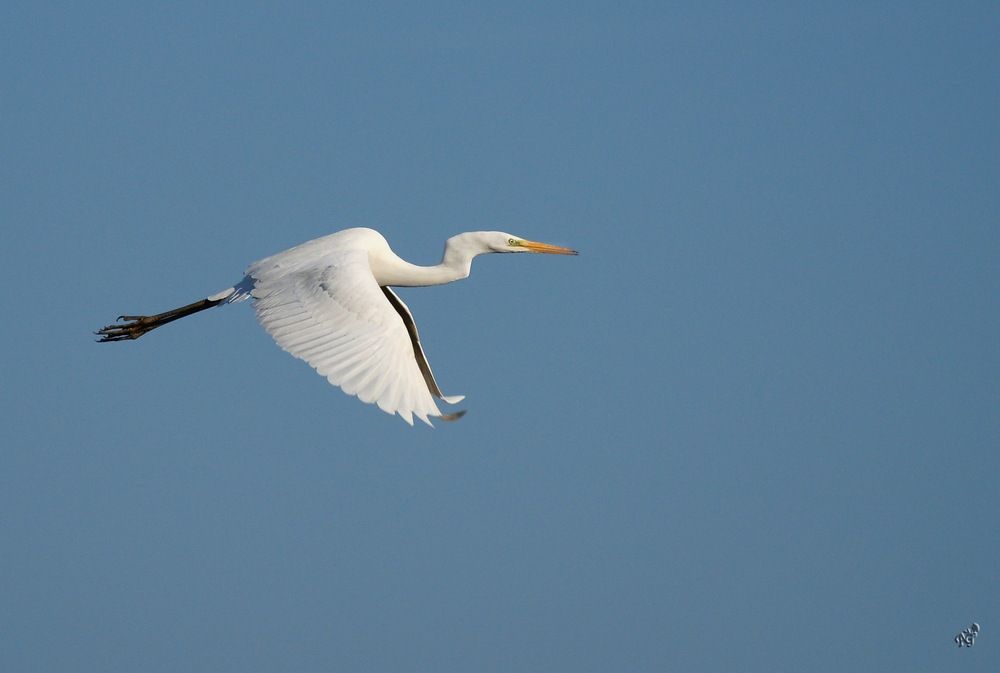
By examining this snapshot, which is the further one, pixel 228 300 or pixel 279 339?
pixel 228 300

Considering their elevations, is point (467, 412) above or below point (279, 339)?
below

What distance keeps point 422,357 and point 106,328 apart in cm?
557

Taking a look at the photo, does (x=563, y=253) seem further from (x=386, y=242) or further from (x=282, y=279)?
(x=282, y=279)

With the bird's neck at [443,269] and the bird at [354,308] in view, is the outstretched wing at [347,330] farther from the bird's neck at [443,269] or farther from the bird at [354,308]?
the bird's neck at [443,269]

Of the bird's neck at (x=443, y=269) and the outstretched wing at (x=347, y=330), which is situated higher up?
the bird's neck at (x=443, y=269)

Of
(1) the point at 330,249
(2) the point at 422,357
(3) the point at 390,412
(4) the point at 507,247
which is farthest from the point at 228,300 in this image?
(3) the point at 390,412

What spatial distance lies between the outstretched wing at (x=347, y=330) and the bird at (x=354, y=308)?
0.01m

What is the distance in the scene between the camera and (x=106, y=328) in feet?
68.4

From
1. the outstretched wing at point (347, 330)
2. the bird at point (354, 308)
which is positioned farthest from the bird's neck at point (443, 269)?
the outstretched wing at point (347, 330)

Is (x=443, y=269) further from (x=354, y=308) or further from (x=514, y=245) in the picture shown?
(x=354, y=308)

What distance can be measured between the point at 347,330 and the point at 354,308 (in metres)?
0.45

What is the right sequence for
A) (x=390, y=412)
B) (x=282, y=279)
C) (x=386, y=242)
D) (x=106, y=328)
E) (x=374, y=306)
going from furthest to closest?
(x=106, y=328) → (x=386, y=242) → (x=282, y=279) → (x=374, y=306) → (x=390, y=412)

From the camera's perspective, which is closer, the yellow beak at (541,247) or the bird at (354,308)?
the bird at (354,308)

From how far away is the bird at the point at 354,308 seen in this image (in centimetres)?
1419
